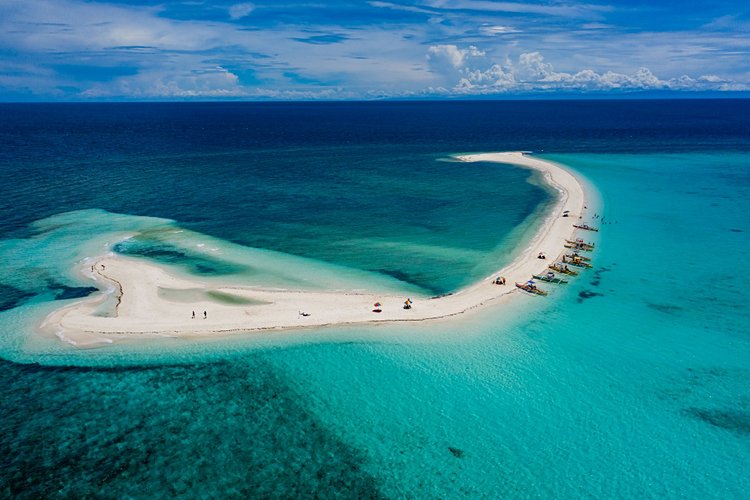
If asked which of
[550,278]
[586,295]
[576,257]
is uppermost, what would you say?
[576,257]

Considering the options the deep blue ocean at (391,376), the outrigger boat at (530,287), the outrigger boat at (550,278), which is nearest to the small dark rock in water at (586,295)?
the deep blue ocean at (391,376)

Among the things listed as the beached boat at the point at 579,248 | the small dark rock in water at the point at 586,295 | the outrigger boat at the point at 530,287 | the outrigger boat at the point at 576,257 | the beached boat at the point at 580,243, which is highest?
the beached boat at the point at 580,243

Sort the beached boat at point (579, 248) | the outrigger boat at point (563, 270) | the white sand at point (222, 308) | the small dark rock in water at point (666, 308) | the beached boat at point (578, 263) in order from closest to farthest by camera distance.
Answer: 1. the white sand at point (222, 308)
2. the small dark rock in water at point (666, 308)
3. the outrigger boat at point (563, 270)
4. the beached boat at point (578, 263)
5. the beached boat at point (579, 248)

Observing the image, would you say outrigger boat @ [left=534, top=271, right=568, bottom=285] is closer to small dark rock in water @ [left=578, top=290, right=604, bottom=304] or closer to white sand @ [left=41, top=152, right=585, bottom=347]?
white sand @ [left=41, top=152, right=585, bottom=347]

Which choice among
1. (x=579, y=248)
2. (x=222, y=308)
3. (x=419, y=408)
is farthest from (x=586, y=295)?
(x=222, y=308)

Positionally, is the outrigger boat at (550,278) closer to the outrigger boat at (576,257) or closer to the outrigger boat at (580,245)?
the outrigger boat at (576,257)

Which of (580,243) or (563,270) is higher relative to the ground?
(580,243)

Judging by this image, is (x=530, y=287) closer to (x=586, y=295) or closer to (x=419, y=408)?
(x=586, y=295)

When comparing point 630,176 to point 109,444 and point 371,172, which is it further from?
point 109,444
